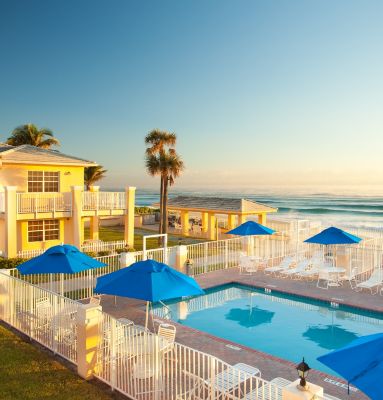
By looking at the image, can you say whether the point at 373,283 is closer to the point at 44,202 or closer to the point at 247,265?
the point at 247,265

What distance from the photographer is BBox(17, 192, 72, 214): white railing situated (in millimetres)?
21953

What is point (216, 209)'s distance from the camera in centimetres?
3422

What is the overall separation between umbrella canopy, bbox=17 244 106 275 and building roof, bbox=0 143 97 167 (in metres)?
13.6

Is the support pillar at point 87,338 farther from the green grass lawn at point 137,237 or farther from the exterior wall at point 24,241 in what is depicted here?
the green grass lawn at point 137,237

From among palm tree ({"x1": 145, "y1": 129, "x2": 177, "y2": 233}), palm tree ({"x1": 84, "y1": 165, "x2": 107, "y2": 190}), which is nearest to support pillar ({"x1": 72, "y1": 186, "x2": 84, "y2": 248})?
palm tree ({"x1": 145, "y1": 129, "x2": 177, "y2": 233})

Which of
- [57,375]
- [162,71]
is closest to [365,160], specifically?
→ [162,71]

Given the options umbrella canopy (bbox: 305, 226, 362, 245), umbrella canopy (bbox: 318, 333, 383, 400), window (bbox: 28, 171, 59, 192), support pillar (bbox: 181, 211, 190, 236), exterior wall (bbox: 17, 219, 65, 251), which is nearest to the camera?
umbrella canopy (bbox: 318, 333, 383, 400)

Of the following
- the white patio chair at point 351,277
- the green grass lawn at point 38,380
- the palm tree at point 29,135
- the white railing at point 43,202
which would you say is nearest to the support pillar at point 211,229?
the white railing at point 43,202

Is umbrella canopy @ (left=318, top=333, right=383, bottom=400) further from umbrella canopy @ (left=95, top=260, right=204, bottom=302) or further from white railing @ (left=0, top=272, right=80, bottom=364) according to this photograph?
white railing @ (left=0, top=272, right=80, bottom=364)

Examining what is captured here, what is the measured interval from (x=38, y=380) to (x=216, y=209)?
27146 mm

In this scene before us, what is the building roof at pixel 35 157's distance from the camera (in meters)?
22.4

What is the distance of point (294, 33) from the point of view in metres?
25.3

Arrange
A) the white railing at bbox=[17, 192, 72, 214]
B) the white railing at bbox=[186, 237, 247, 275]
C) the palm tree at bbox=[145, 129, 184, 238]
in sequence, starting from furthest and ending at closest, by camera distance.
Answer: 1. the palm tree at bbox=[145, 129, 184, 238]
2. the white railing at bbox=[17, 192, 72, 214]
3. the white railing at bbox=[186, 237, 247, 275]

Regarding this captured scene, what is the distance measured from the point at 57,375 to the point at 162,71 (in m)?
31.5
